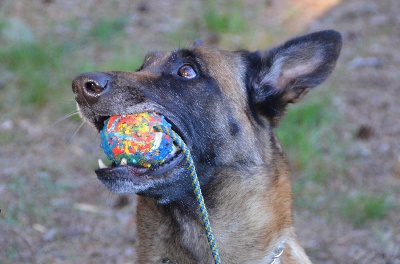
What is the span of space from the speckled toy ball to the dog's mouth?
0.02 meters

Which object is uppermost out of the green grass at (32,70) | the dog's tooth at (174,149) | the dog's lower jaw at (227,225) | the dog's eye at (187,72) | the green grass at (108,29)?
the green grass at (108,29)

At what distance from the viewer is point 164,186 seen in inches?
120

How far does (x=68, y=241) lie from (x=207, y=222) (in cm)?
200

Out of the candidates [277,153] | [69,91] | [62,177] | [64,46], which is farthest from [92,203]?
[64,46]

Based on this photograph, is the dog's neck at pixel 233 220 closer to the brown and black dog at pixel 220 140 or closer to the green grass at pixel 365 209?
the brown and black dog at pixel 220 140

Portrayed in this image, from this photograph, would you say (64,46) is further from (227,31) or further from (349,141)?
(349,141)

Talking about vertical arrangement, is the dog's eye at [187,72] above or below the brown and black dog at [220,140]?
above

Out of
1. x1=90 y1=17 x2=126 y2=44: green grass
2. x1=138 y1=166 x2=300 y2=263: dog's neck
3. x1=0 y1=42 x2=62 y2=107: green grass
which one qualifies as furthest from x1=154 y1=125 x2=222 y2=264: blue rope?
x1=90 y1=17 x2=126 y2=44: green grass

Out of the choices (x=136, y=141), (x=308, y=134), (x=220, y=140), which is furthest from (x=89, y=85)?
(x=308, y=134)

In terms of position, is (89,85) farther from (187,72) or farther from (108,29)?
(108,29)

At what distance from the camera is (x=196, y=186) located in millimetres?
3004

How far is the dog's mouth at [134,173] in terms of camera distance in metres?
2.92

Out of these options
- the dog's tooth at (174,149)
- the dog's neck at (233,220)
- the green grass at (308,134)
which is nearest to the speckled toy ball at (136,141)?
the dog's tooth at (174,149)

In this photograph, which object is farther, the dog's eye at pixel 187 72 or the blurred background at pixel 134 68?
the blurred background at pixel 134 68
